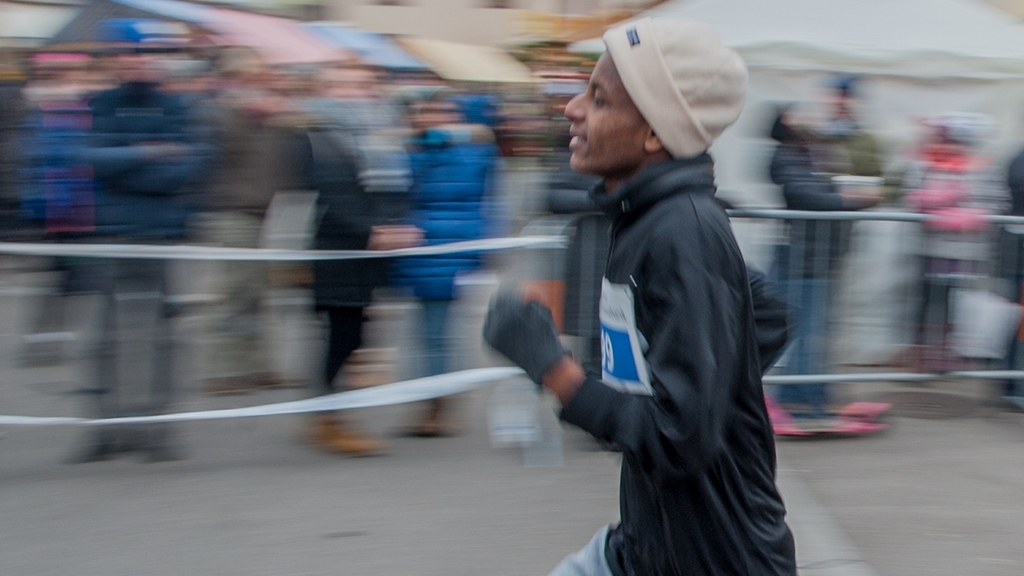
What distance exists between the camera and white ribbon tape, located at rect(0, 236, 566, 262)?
5176 millimetres

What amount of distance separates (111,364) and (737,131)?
18.4 feet

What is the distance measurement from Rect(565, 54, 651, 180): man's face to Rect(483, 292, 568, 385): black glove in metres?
0.28

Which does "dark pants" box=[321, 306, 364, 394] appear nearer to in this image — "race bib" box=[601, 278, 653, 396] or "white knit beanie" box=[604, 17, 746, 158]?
"race bib" box=[601, 278, 653, 396]

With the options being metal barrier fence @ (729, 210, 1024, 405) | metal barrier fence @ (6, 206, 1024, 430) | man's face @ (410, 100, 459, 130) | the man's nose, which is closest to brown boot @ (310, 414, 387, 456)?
metal barrier fence @ (6, 206, 1024, 430)

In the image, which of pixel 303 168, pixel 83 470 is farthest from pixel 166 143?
pixel 83 470

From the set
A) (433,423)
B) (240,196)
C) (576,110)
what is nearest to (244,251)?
(240,196)

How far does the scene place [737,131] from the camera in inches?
366

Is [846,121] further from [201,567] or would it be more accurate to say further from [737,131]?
[201,567]

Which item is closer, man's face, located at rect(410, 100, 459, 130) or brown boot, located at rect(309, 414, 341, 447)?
brown boot, located at rect(309, 414, 341, 447)

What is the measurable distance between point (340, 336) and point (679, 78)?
12.8 feet

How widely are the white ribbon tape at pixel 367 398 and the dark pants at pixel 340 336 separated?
12cm

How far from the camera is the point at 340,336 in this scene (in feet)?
18.4

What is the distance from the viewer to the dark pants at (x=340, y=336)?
5.60 m

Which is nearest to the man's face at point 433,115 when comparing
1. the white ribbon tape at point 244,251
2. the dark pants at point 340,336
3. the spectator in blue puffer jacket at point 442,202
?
the spectator in blue puffer jacket at point 442,202
